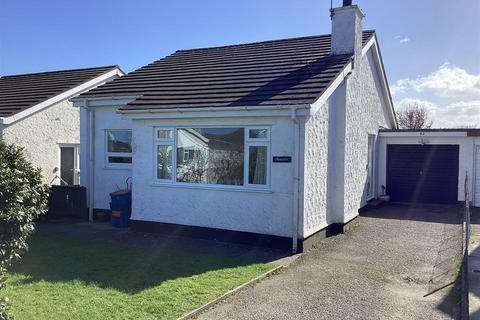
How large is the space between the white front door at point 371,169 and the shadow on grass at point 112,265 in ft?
28.3

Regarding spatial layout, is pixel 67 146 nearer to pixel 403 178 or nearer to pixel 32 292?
pixel 32 292

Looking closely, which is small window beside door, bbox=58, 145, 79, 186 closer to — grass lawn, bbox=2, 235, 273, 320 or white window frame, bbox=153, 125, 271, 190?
white window frame, bbox=153, 125, 271, 190

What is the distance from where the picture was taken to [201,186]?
9852mm

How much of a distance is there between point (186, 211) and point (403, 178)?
1051 cm

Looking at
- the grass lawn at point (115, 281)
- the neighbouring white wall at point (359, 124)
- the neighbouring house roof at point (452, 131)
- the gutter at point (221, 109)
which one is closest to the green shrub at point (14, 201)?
the grass lawn at point (115, 281)

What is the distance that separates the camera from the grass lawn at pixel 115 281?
542cm

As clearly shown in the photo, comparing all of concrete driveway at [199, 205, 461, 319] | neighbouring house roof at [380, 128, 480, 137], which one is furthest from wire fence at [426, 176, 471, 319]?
neighbouring house roof at [380, 128, 480, 137]

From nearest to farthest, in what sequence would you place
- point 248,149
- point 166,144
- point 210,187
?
point 248,149, point 210,187, point 166,144

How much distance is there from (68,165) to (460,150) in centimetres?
1528

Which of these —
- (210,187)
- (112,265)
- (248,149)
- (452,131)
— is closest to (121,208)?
(210,187)

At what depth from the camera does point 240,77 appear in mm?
11094

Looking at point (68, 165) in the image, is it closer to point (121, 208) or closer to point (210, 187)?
point (121, 208)

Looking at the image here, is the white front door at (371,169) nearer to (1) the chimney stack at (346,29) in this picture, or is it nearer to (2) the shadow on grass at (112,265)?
(1) the chimney stack at (346,29)

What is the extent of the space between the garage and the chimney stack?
6817 millimetres
